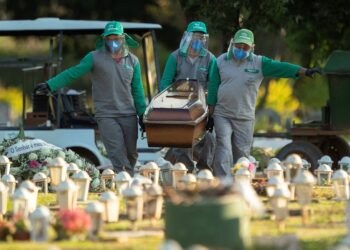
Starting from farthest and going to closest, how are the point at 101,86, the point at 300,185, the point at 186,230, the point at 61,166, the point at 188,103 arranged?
the point at 101,86, the point at 188,103, the point at 61,166, the point at 300,185, the point at 186,230

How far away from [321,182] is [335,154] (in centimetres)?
491

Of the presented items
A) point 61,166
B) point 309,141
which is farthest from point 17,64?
point 61,166

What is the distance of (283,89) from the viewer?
33.2 metres

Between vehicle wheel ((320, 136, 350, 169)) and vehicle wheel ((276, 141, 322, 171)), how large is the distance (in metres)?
0.61

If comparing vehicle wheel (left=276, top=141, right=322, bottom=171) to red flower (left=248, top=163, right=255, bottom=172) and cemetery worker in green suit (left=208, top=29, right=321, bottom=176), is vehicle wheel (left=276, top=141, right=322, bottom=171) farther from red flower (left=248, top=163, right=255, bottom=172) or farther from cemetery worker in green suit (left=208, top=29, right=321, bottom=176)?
red flower (left=248, top=163, right=255, bottom=172)

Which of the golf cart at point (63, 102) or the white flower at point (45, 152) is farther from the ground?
the golf cart at point (63, 102)

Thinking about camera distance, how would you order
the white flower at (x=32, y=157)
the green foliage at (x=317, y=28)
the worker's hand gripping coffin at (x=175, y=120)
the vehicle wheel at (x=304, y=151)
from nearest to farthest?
1. the worker's hand gripping coffin at (x=175, y=120)
2. the white flower at (x=32, y=157)
3. the vehicle wheel at (x=304, y=151)
4. the green foliage at (x=317, y=28)

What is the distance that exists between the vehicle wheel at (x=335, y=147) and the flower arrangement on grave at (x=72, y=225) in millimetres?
9432

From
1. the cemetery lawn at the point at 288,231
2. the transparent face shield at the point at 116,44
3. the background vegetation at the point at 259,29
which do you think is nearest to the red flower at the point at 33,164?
the transparent face shield at the point at 116,44

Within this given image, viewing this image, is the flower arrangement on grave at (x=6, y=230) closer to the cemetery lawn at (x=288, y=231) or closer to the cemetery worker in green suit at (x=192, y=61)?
the cemetery lawn at (x=288, y=231)

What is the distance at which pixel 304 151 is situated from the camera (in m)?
18.2

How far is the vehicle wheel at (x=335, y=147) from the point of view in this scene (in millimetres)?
18859

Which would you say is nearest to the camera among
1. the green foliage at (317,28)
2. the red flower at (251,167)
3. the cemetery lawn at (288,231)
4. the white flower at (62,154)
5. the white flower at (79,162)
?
the cemetery lawn at (288,231)

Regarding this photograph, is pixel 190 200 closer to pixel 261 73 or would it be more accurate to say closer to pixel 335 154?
pixel 261 73
